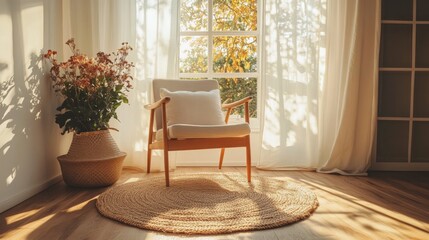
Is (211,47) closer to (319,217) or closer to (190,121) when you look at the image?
(190,121)

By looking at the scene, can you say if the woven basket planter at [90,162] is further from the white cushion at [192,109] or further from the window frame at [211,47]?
the window frame at [211,47]

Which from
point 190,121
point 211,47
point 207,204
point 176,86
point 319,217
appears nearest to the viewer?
point 319,217

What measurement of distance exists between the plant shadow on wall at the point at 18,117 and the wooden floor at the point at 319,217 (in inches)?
9.2

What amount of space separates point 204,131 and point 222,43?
1377mm

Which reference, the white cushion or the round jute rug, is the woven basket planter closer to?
the round jute rug

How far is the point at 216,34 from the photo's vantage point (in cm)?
355

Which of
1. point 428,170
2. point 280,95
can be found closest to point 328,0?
point 280,95

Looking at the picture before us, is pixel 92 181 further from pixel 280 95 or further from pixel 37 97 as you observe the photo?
pixel 280 95

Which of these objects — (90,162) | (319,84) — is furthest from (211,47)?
(90,162)

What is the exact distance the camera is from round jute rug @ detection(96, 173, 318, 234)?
1770 mm

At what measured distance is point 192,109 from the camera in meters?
2.86

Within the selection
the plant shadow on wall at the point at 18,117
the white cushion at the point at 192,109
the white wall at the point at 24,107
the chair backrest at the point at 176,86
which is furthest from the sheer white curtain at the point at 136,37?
the plant shadow on wall at the point at 18,117

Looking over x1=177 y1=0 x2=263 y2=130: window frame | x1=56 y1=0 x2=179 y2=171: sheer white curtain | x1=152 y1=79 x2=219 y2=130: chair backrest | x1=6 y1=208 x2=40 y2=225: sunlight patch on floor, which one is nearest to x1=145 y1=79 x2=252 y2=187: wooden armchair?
x1=152 y1=79 x2=219 y2=130: chair backrest

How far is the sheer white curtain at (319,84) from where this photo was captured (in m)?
3.13
